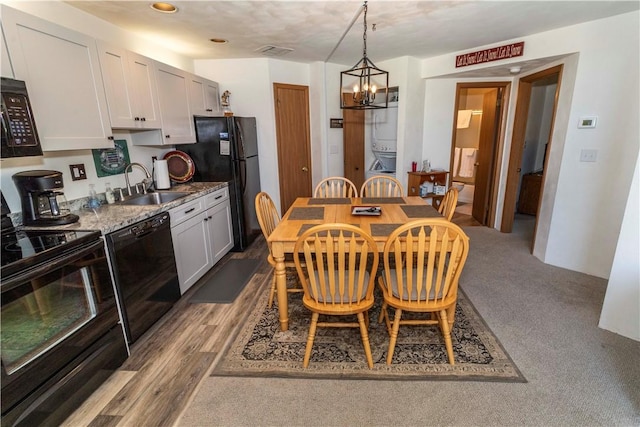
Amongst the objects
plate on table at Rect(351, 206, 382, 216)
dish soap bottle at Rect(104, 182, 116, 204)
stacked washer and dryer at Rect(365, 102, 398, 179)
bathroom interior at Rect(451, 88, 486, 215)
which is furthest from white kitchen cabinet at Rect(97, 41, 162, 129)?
bathroom interior at Rect(451, 88, 486, 215)

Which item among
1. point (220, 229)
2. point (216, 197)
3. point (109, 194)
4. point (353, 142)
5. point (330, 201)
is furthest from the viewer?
point (353, 142)

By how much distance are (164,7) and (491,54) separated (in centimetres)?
337

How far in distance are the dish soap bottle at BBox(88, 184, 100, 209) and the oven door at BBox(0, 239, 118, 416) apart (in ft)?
2.60

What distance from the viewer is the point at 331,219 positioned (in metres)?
2.30

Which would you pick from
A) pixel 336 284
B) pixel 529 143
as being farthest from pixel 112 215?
pixel 529 143

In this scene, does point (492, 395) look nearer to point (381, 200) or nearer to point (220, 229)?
point (381, 200)

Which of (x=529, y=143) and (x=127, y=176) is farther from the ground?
(x=529, y=143)

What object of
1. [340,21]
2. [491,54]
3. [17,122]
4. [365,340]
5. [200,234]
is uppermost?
[340,21]

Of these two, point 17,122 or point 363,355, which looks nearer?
point 17,122

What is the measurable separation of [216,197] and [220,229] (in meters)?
0.38

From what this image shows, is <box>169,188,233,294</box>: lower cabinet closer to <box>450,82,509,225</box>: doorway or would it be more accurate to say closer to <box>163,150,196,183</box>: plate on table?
<box>163,150,196,183</box>: plate on table

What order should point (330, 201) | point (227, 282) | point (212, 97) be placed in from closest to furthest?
point (330, 201) < point (227, 282) < point (212, 97)

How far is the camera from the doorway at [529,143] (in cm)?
388

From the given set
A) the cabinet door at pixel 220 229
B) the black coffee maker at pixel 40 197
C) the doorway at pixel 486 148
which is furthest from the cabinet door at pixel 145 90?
the doorway at pixel 486 148
